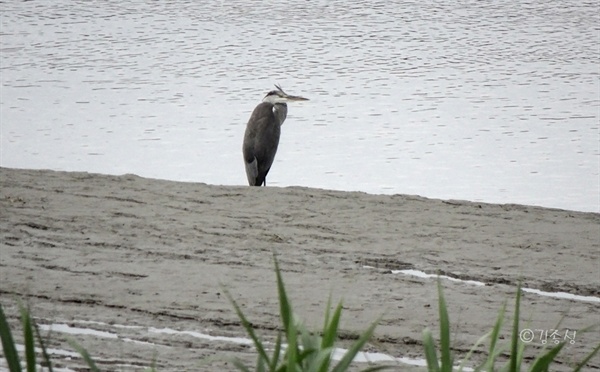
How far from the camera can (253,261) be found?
7.16 metres

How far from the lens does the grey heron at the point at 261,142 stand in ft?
32.6

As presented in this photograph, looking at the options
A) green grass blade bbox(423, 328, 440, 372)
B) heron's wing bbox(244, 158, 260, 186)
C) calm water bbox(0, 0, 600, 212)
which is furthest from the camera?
calm water bbox(0, 0, 600, 212)

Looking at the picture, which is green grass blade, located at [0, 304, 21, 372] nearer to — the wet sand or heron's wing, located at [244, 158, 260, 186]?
the wet sand

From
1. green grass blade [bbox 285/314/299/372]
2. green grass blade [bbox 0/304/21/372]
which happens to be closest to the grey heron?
green grass blade [bbox 285/314/299/372]

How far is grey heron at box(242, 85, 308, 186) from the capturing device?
9938mm

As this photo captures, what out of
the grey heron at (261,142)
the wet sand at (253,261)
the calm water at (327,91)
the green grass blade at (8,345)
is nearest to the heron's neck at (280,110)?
the grey heron at (261,142)

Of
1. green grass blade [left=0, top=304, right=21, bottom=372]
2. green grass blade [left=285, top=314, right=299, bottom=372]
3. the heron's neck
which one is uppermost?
green grass blade [left=0, top=304, right=21, bottom=372]

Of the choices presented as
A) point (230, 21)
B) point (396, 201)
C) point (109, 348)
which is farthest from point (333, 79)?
point (109, 348)

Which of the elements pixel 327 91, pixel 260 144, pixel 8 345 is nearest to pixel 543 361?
pixel 8 345

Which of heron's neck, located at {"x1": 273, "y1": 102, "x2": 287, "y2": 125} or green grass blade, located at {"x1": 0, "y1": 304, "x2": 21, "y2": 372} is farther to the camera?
heron's neck, located at {"x1": 273, "y1": 102, "x2": 287, "y2": 125}

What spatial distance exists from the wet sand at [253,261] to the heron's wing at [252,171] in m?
0.65

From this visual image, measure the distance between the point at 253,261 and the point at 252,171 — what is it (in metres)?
2.81

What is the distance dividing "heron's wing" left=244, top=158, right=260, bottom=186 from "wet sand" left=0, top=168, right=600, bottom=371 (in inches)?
25.5

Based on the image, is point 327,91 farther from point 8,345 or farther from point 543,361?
point 8,345
